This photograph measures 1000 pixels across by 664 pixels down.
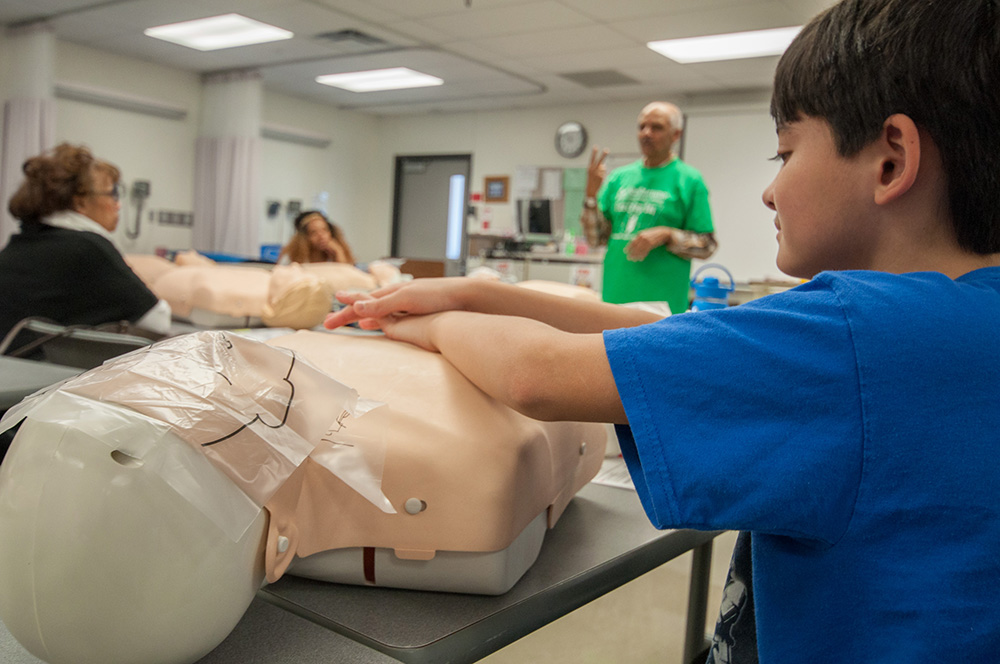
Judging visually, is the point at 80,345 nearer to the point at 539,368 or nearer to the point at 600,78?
the point at 539,368

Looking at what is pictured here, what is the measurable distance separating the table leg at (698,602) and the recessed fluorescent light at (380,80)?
617cm

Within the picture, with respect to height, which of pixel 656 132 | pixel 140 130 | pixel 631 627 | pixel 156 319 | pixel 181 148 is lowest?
pixel 631 627

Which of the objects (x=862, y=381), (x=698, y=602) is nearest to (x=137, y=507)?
(x=862, y=381)

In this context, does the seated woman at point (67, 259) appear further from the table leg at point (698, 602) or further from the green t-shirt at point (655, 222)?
the table leg at point (698, 602)

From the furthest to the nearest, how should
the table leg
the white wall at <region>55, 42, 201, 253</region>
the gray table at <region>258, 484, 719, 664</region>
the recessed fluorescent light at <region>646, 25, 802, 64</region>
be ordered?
1. the white wall at <region>55, 42, 201, 253</region>
2. the recessed fluorescent light at <region>646, 25, 802, 64</region>
3. the table leg
4. the gray table at <region>258, 484, 719, 664</region>

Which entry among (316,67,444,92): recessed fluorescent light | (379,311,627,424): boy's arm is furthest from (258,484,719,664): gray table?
(316,67,444,92): recessed fluorescent light

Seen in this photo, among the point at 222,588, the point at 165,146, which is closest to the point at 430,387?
the point at 222,588

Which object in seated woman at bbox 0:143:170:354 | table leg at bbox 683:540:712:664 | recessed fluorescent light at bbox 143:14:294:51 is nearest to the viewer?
table leg at bbox 683:540:712:664

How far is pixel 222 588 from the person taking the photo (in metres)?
0.47

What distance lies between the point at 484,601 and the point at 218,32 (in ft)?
21.2

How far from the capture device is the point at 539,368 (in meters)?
0.54

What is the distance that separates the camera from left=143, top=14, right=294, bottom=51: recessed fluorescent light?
5.75 metres

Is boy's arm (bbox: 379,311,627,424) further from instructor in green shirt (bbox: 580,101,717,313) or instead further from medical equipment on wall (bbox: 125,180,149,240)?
medical equipment on wall (bbox: 125,180,149,240)

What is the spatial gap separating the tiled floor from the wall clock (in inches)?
238
